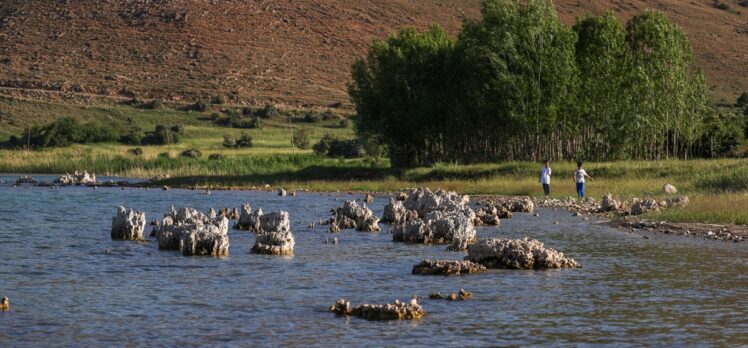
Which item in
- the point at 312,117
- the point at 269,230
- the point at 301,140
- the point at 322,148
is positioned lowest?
the point at 269,230

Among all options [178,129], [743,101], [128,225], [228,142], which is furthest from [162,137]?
[128,225]

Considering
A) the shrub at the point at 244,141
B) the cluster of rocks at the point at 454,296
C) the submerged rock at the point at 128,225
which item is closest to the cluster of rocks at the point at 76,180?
the shrub at the point at 244,141

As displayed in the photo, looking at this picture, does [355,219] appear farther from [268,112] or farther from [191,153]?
[268,112]

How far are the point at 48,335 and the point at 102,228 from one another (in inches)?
842

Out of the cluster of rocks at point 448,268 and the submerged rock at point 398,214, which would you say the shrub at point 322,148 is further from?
the cluster of rocks at point 448,268

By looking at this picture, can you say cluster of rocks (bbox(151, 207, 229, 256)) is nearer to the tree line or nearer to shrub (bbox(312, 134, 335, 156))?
the tree line

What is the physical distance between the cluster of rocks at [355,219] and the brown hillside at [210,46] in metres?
109

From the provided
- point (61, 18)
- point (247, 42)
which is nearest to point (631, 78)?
point (247, 42)

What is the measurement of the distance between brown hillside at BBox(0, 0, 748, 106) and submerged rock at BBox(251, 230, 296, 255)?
118 meters

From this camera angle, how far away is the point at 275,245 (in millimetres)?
29391

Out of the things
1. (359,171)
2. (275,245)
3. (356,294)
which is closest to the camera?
(356,294)

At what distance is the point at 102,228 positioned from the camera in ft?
127

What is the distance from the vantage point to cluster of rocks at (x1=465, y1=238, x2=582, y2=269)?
25.3 meters

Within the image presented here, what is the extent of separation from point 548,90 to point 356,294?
49740 millimetres
